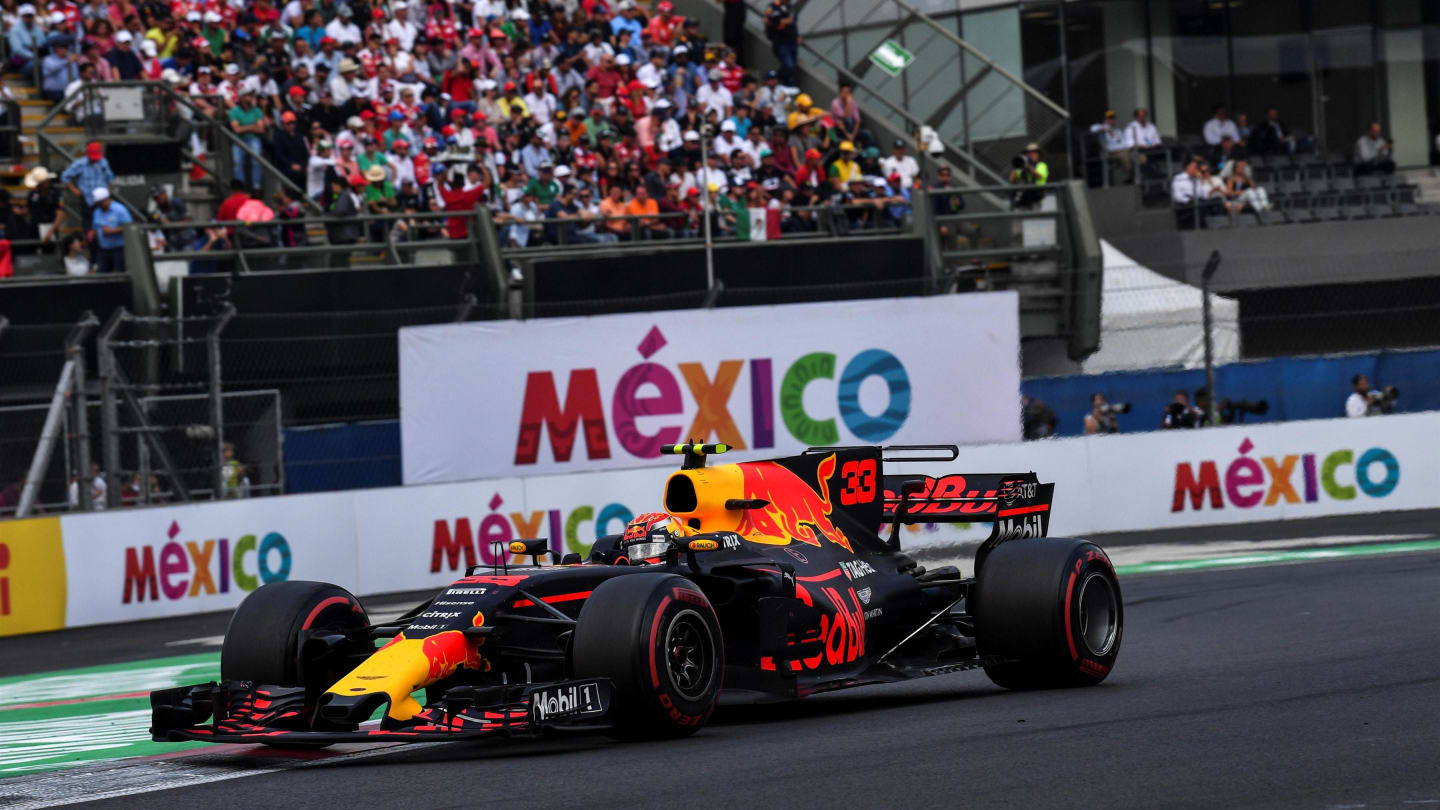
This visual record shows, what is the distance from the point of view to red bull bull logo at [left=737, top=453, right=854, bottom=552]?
9898mm

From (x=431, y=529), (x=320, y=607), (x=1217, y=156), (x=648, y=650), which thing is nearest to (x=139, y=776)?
(x=320, y=607)

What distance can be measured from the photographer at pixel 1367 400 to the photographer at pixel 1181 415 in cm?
189

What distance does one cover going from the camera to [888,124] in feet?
91.7

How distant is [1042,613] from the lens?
985cm

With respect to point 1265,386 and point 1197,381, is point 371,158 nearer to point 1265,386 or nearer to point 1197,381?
point 1197,381

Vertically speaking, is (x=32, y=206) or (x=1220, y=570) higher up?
(x=32, y=206)

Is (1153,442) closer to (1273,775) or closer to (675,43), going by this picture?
(675,43)

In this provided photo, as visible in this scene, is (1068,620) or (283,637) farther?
(1068,620)

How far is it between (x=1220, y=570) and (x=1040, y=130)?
40.2 feet

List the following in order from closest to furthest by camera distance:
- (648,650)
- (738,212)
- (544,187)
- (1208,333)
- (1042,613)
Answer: (648,650) < (1042,613) < (1208,333) < (738,212) < (544,187)

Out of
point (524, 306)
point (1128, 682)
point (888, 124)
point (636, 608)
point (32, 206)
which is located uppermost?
point (888, 124)

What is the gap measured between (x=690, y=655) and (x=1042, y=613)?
215 cm

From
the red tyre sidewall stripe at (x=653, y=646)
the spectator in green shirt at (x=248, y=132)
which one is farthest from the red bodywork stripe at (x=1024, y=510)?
the spectator in green shirt at (x=248, y=132)

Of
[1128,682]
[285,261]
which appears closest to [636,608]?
[1128,682]
